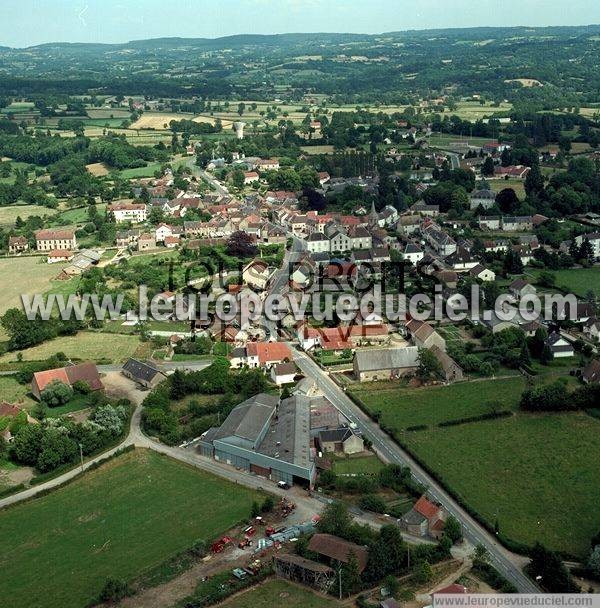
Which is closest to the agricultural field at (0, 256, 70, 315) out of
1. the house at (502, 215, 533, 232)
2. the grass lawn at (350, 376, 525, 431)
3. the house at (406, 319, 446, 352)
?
the house at (406, 319, 446, 352)

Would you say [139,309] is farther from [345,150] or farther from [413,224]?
[345,150]

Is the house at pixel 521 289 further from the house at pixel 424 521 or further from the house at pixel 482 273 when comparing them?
the house at pixel 424 521

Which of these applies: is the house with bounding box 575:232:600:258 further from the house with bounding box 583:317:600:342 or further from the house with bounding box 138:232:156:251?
the house with bounding box 138:232:156:251

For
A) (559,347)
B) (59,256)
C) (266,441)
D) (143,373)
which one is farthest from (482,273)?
(59,256)

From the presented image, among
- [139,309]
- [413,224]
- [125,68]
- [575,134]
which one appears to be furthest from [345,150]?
[125,68]

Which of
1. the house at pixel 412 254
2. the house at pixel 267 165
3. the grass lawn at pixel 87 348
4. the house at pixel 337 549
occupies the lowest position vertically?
the house at pixel 337 549

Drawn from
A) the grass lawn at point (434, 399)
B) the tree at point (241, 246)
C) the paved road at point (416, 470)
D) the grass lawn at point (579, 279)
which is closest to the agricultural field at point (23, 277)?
the tree at point (241, 246)
